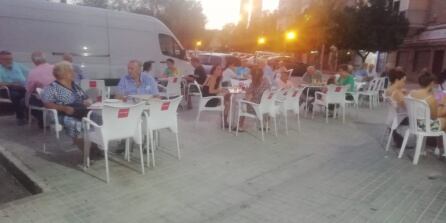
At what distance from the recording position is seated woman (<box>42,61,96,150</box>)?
15.2ft

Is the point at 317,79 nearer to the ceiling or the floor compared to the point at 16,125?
nearer to the ceiling

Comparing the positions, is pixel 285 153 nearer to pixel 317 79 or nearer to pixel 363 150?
pixel 363 150

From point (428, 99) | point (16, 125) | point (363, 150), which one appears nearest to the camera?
point (428, 99)

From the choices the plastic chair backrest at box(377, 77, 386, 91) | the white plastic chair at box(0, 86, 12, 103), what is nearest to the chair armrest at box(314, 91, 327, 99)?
the plastic chair backrest at box(377, 77, 386, 91)

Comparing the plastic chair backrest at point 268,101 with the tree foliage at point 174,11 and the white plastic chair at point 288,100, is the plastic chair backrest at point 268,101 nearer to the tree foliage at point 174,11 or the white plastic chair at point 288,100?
the white plastic chair at point 288,100

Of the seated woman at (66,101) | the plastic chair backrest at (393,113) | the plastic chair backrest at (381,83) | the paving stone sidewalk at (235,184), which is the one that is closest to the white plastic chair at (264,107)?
the paving stone sidewalk at (235,184)

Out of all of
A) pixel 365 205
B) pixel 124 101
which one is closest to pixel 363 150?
pixel 365 205

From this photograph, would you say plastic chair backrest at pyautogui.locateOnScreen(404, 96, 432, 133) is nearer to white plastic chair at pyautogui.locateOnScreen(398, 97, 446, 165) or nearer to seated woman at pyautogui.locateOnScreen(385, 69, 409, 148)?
white plastic chair at pyautogui.locateOnScreen(398, 97, 446, 165)

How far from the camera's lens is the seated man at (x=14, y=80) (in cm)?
689

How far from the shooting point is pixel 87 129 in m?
4.36

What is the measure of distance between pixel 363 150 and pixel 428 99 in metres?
1.36

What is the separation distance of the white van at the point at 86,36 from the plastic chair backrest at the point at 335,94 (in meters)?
5.55

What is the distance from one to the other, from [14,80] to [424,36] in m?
26.0

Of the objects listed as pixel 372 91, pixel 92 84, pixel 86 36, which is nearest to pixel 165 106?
pixel 92 84
